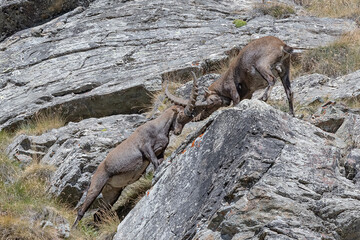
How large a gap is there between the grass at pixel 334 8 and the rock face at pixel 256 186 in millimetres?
10486

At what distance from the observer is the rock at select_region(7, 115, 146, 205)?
10406 mm

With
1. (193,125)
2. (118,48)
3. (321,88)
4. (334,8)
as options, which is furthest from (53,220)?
(334,8)

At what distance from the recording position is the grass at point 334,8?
16.2m

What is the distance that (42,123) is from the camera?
525 inches

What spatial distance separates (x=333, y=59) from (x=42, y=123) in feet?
26.0

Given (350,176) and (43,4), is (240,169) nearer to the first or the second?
(350,176)

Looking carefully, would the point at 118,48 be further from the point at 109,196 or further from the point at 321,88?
the point at 321,88

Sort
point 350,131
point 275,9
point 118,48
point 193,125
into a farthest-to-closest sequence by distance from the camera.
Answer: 1. point 275,9
2. point 118,48
3. point 193,125
4. point 350,131

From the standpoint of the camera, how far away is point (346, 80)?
11.3 metres

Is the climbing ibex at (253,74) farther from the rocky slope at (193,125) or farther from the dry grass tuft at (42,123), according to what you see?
the dry grass tuft at (42,123)

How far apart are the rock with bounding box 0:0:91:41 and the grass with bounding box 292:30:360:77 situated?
871cm

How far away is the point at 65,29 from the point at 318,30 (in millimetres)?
8147

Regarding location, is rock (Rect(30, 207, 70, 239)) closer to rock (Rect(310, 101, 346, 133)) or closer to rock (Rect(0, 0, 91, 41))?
rock (Rect(310, 101, 346, 133))

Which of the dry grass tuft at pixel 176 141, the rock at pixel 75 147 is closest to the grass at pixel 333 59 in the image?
the dry grass tuft at pixel 176 141
